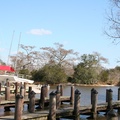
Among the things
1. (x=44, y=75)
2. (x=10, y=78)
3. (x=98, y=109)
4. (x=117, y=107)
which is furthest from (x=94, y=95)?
(x=44, y=75)

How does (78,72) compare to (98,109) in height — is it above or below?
above

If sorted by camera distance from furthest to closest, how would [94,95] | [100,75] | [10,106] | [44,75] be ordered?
[100,75], [44,75], [10,106], [94,95]

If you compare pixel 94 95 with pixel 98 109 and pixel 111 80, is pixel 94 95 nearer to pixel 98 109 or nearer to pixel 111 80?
pixel 98 109

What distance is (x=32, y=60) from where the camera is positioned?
92.9m

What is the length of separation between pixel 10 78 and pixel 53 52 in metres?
48.6

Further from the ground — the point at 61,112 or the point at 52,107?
the point at 52,107

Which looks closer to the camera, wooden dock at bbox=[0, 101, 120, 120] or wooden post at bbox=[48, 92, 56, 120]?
wooden dock at bbox=[0, 101, 120, 120]

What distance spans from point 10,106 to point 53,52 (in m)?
66.4

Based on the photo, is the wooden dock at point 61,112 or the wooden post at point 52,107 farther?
the wooden post at point 52,107

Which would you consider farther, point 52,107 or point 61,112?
point 61,112

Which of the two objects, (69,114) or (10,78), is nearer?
(69,114)

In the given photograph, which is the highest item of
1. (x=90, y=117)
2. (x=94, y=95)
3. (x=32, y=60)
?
(x=32, y=60)

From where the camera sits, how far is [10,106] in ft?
80.6

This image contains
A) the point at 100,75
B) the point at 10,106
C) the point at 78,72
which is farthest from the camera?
the point at 100,75
